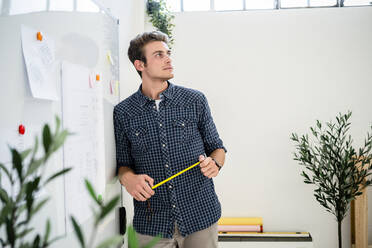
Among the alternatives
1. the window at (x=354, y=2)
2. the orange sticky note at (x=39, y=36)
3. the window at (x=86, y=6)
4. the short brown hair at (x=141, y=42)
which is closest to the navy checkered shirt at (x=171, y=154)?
the short brown hair at (x=141, y=42)

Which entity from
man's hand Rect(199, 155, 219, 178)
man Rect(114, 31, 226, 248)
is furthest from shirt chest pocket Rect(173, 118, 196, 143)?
man's hand Rect(199, 155, 219, 178)

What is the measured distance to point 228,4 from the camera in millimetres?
3311

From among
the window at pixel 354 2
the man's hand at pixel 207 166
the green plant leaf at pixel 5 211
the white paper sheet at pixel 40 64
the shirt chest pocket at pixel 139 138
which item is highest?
the window at pixel 354 2

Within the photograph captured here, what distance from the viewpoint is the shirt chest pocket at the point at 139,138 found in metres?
1.61

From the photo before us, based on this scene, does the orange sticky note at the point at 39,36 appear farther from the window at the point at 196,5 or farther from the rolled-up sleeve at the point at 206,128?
the window at the point at 196,5

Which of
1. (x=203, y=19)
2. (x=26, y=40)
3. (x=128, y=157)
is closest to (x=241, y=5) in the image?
(x=203, y=19)

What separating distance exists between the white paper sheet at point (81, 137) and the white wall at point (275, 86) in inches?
68.2

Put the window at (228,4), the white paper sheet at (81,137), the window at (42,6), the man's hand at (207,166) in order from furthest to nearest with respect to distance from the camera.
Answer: the window at (228,4), the man's hand at (207,166), the white paper sheet at (81,137), the window at (42,6)

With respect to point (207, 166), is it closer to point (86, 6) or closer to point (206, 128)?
point (206, 128)

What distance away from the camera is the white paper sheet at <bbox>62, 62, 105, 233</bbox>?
49.6 inches

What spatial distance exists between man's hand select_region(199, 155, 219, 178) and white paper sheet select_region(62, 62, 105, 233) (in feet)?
1.62

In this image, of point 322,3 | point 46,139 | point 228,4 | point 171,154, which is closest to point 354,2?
point 322,3

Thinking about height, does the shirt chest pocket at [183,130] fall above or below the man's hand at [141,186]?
above

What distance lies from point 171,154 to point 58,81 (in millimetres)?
633
